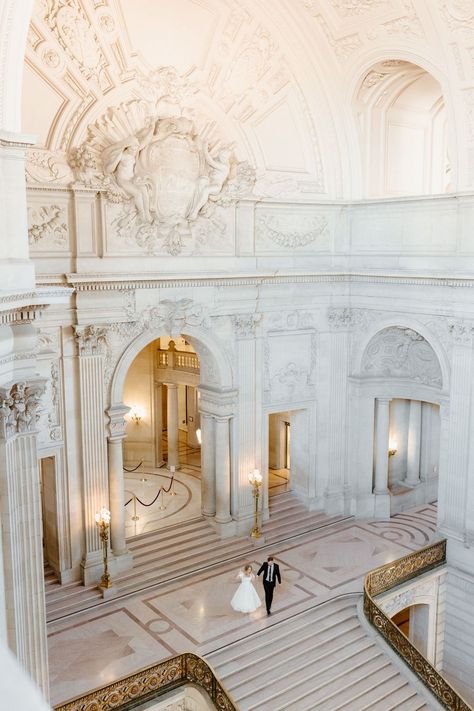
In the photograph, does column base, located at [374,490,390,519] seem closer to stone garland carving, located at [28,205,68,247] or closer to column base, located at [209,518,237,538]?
column base, located at [209,518,237,538]

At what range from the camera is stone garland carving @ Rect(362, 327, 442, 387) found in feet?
59.6

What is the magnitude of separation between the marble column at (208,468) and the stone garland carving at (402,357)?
4.56 metres

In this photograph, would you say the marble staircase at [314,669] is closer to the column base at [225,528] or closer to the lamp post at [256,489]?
the lamp post at [256,489]

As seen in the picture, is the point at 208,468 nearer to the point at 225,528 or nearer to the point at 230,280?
the point at 225,528

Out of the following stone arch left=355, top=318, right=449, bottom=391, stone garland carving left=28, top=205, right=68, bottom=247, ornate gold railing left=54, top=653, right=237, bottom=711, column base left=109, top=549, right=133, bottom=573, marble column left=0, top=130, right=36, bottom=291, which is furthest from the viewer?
stone arch left=355, top=318, right=449, bottom=391

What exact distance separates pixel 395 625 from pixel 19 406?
356 inches

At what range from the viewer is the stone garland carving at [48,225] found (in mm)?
13539

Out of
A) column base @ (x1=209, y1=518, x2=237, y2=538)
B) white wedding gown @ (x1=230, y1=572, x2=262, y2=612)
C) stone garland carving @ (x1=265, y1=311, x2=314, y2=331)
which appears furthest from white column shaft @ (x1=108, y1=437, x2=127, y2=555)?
stone garland carving @ (x1=265, y1=311, x2=314, y2=331)

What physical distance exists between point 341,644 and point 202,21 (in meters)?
13.3

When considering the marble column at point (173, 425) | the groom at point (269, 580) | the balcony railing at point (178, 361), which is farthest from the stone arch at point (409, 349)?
the marble column at point (173, 425)

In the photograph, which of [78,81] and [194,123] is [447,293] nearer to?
[194,123]

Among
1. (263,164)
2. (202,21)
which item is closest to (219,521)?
(263,164)

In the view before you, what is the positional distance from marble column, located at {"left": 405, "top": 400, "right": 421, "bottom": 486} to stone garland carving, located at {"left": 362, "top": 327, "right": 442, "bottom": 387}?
2240mm

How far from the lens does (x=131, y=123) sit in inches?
573
